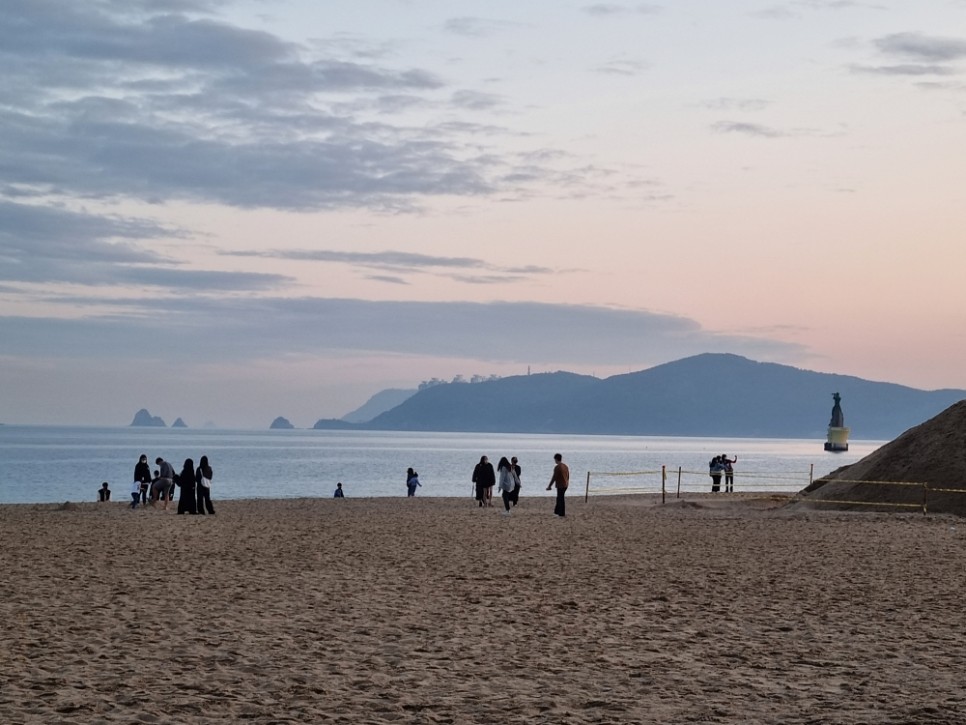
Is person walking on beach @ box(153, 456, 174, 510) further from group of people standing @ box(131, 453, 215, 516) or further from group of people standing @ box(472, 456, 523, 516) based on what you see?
group of people standing @ box(472, 456, 523, 516)

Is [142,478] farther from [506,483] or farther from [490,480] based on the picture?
[506,483]

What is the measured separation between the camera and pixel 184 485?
30.9 metres

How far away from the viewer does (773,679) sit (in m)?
10.1

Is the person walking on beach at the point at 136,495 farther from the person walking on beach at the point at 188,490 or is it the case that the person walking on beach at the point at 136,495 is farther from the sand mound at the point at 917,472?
the sand mound at the point at 917,472

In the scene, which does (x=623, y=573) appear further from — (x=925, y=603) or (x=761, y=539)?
(x=761, y=539)

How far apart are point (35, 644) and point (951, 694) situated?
793 cm

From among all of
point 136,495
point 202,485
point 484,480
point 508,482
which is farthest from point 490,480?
point 136,495

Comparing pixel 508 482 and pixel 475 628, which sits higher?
pixel 508 482

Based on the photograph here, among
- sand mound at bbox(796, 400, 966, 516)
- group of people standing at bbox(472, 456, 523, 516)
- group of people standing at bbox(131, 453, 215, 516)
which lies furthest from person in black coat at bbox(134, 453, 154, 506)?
sand mound at bbox(796, 400, 966, 516)

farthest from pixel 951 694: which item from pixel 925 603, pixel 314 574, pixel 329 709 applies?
pixel 314 574

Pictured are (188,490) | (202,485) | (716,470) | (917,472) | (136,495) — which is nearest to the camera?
(202,485)

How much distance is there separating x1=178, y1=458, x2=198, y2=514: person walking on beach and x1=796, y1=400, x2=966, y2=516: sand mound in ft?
58.1

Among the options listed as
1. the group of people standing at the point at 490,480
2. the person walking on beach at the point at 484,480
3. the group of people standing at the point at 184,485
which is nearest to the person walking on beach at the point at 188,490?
the group of people standing at the point at 184,485

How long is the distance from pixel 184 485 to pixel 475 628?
19753 mm
